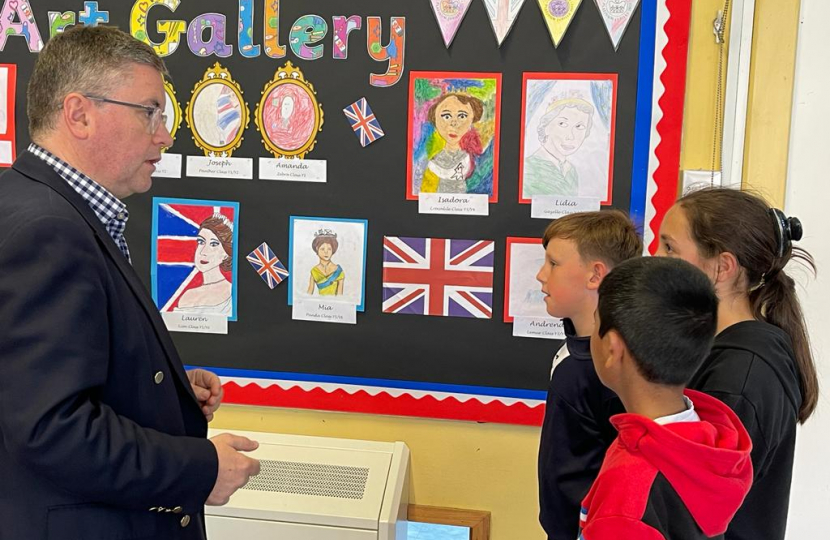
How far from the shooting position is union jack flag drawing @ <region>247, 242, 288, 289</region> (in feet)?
7.19

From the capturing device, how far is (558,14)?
1993mm

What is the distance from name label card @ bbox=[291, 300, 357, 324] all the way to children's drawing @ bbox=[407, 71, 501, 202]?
378 millimetres

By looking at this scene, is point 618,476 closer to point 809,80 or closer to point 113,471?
point 113,471

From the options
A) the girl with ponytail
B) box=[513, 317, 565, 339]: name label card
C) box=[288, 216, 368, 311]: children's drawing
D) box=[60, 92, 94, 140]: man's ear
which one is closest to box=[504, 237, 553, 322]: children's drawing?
box=[513, 317, 565, 339]: name label card

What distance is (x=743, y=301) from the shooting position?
138cm

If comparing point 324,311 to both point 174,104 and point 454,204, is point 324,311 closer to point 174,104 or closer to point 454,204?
point 454,204

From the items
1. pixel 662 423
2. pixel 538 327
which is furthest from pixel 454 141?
pixel 662 423

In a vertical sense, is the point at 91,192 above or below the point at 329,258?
above

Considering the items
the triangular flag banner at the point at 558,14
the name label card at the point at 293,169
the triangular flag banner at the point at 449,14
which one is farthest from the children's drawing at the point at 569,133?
the name label card at the point at 293,169

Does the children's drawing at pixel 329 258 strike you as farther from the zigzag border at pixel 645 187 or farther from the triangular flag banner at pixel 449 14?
the triangular flag banner at pixel 449 14

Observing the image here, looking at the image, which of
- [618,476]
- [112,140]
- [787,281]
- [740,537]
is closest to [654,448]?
[618,476]

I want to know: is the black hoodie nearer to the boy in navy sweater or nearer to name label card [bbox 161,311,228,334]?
the boy in navy sweater

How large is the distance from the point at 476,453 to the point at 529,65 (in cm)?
104

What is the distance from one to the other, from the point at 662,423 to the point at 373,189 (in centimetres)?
120
